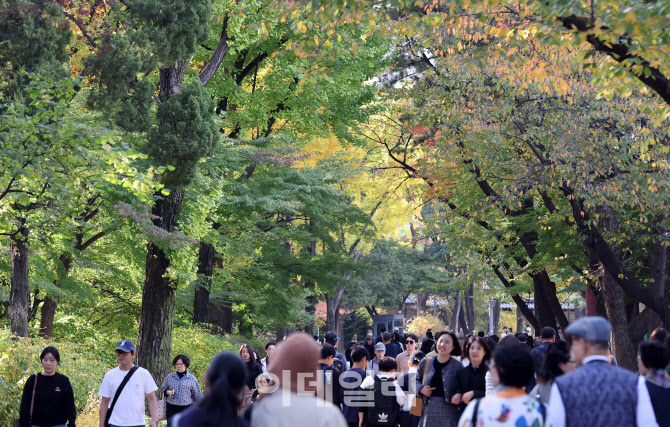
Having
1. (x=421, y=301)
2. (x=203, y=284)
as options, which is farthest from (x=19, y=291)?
(x=421, y=301)

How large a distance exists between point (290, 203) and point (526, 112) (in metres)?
7.25

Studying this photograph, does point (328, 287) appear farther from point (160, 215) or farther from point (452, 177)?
point (160, 215)

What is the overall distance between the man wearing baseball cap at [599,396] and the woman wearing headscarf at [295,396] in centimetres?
172

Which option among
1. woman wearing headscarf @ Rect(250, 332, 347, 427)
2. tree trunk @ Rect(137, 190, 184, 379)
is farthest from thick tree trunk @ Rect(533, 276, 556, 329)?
woman wearing headscarf @ Rect(250, 332, 347, 427)

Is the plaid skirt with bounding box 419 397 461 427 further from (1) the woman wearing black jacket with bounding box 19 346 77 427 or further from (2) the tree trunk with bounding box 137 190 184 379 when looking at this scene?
(2) the tree trunk with bounding box 137 190 184 379

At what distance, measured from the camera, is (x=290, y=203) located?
21141 millimetres

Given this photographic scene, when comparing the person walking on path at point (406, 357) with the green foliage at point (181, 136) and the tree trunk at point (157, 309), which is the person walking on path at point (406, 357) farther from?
the green foliage at point (181, 136)

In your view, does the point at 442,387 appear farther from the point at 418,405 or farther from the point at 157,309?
the point at 157,309

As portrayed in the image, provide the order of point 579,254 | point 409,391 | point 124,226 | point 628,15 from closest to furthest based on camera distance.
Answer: point 628,15 < point 409,391 < point 124,226 < point 579,254

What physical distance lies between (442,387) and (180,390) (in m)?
3.82

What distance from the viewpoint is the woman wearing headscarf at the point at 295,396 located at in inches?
150

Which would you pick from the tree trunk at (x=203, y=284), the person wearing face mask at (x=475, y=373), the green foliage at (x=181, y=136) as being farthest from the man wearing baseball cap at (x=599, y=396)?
the tree trunk at (x=203, y=284)

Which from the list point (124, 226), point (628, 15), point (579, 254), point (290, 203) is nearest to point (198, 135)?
point (124, 226)

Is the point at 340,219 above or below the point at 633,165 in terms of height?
above
